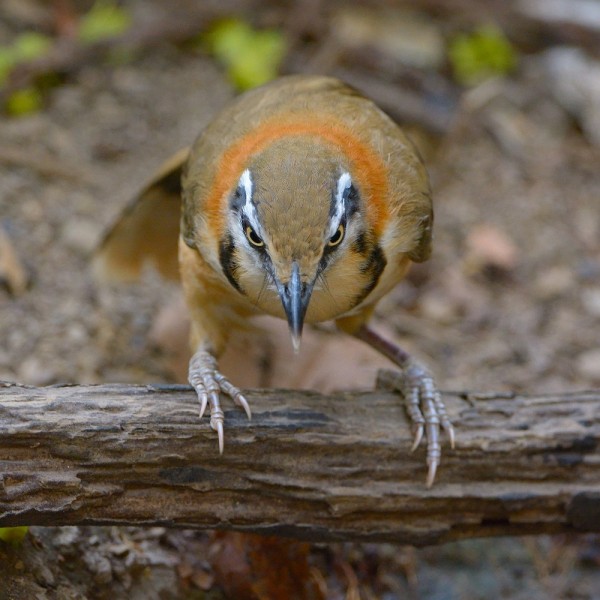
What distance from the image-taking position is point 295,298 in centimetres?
365

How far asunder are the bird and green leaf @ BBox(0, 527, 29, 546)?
851mm

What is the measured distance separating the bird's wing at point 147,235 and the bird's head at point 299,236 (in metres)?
1.48

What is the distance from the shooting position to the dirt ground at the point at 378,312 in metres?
4.45

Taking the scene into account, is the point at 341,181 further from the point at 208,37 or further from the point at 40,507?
the point at 208,37

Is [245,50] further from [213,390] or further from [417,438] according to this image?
[417,438]

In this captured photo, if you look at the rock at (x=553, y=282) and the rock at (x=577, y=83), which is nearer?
the rock at (x=553, y=282)

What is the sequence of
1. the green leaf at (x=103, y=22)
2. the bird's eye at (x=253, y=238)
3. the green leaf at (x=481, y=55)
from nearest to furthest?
the bird's eye at (x=253, y=238)
the green leaf at (x=103, y=22)
the green leaf at (x=481, y=55)

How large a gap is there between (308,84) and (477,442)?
2023 mm

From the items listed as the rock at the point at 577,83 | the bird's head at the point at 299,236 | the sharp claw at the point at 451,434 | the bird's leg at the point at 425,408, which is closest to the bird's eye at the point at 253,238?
the bird's head at the point at 299,236

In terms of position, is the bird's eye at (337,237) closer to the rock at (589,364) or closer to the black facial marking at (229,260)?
the black facial marking at (229,260)

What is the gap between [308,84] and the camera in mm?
4773

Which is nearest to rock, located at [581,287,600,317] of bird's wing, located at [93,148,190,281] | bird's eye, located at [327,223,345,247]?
bird's wing, located at [93,148,190,281]

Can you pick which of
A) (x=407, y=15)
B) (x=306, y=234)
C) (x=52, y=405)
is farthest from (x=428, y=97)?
(x=52, y=405)

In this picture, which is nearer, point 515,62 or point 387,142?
point 387,142
